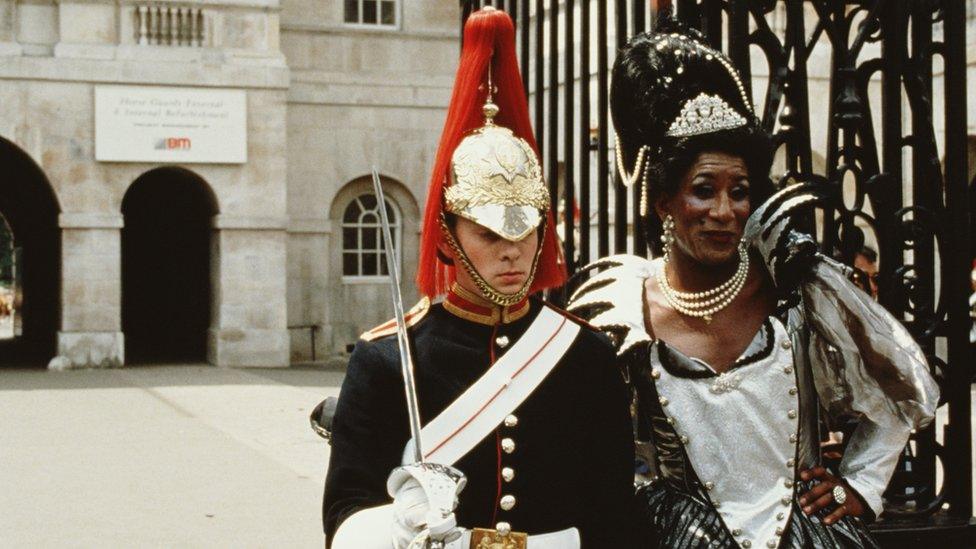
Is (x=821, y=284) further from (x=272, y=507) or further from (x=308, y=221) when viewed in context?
(x=308, y=221)

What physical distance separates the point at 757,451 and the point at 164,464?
24.0 feet

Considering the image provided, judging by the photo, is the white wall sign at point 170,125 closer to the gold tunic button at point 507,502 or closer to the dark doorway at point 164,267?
the dark doorway at point 164,267

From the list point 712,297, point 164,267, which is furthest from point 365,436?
point 164,267

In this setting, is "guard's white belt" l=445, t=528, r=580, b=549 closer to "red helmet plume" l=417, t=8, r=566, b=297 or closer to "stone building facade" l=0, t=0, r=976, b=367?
"red helmet plume" l=417, t=8, r=566, b=297

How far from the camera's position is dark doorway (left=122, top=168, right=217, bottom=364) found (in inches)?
875

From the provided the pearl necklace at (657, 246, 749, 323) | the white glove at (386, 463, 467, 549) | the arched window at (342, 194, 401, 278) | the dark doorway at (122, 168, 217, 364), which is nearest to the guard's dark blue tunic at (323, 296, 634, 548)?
the white glove at (386, 463, 467, 549)

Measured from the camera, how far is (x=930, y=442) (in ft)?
14.9

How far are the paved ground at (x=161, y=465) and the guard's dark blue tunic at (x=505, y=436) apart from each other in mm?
4420

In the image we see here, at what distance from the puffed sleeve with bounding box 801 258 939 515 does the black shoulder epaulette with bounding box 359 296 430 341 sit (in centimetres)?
95

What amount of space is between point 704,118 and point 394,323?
90cm

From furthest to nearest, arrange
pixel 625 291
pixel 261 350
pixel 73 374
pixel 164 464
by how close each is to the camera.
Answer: pixel 261 350 < pixel 73 374 < pixel 164 464 < pixel 625 291

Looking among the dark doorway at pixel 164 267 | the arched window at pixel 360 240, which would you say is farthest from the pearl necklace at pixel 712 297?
the dark doorway at pixel 164 267

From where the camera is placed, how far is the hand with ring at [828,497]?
3092 millimetres

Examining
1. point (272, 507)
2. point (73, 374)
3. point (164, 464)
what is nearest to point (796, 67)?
point (272, 507)
